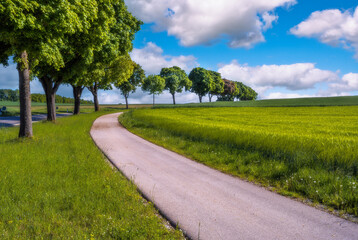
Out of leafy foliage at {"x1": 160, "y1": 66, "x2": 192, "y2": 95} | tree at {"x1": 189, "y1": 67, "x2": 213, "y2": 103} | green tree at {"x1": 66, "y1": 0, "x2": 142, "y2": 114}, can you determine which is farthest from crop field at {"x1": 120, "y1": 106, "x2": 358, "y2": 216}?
tree at {"x1": 189, "y1": 67, "x2": 213, "y2": 103}

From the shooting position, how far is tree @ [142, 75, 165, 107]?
→ 71375 millimetres

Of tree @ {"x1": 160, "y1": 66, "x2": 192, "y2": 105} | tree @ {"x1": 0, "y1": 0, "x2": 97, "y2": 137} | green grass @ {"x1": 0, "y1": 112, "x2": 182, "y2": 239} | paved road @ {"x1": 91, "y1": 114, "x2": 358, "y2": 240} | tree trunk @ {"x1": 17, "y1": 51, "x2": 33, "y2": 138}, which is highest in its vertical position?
tree @ {"x1": 160, "y1": 66, "x2": 192, "y2": 105}

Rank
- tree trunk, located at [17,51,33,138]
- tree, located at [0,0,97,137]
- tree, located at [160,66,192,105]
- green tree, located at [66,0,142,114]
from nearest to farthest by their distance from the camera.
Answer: tree, located at [0,0,97,137]
tree trunk, located at [17,51,33,138]
green tree, located at [66,0,142,114]
tree, located at [160,66,192,105]

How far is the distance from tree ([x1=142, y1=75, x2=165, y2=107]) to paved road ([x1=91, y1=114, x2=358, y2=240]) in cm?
6576

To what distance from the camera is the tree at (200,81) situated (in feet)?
264

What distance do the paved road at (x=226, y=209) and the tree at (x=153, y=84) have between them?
216 ft

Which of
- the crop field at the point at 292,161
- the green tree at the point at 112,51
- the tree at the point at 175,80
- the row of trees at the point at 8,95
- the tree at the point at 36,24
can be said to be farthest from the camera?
the row of trees at the point at 8,95

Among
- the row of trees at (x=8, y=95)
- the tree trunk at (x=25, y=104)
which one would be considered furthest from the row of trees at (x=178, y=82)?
the row of trees at (x=8, y=95)

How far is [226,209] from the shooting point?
4.49 m

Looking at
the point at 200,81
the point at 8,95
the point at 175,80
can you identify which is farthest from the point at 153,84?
the point at 8,95

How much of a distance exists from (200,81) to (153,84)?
783 inches

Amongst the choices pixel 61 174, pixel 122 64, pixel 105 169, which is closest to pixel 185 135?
pixel 105 169

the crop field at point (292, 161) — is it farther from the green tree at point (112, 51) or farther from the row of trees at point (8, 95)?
the row of trees at point (8, 95)

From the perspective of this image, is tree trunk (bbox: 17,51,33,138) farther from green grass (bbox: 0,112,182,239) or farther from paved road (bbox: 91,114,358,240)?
paved road (bbox: 91,114,358,240)
